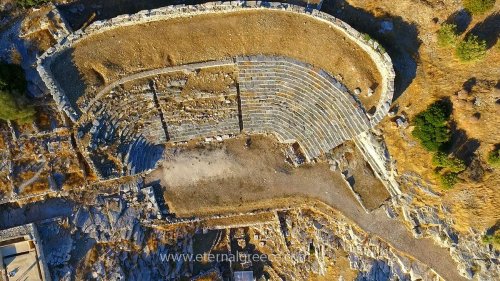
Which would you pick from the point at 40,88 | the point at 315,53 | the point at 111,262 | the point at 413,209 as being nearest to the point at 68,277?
the point at 111,262

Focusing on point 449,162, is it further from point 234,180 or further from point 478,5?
point 234,180

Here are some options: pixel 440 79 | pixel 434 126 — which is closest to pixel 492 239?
pixel 434 126

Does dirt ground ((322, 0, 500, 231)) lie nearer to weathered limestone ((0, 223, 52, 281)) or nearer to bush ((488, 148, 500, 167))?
bush ((488, 148, 500, 167))

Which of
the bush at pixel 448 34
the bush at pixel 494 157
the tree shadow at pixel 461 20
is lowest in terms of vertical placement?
the bush at pixel 494 157

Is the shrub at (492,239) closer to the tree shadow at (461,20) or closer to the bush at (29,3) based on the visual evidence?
the tree shadow at (461,20)

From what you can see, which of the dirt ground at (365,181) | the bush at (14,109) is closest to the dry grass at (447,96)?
the dirt ground at (365,181)

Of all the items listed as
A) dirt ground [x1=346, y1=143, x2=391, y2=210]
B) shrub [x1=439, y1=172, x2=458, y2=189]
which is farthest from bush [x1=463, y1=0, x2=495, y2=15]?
dirt ground [x1=346, y1=143, x2=391, y2=210]
